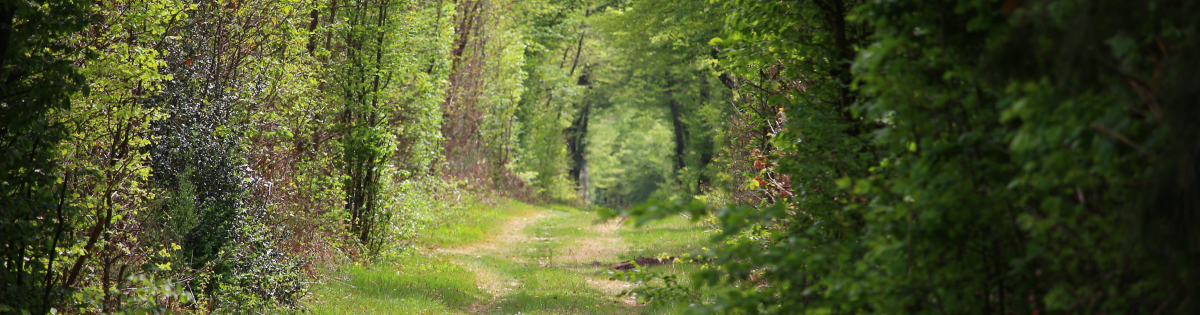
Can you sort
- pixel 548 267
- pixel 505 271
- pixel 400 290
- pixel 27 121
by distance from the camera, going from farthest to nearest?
pixel 548 267
pixel 505 271
pixel 400 290
pixel 27 121

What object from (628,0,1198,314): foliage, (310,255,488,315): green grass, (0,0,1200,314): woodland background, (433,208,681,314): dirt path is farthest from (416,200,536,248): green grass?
(628,0,1198,314): foliage

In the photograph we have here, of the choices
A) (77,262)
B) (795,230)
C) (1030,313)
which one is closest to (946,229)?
(1030,313)

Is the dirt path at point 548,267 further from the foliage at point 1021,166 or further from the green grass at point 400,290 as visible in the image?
the foliage at point 1021,166

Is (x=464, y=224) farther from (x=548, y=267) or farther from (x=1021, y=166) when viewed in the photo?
(x=1021, y=166)

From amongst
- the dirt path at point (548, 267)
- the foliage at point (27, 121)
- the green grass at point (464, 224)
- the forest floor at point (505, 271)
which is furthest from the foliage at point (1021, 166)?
the green grass at point (464, 224)

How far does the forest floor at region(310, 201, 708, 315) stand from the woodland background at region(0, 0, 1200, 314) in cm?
67

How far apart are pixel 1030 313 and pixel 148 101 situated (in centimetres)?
711

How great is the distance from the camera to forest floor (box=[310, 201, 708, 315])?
9.06 metres

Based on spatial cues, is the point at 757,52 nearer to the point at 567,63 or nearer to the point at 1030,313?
the point at 1030,313

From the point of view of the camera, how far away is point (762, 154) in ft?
23.5

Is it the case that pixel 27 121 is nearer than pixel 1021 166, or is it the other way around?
pixel 1021 166

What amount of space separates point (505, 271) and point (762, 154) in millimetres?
6412

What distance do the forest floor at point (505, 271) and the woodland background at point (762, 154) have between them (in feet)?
2.21

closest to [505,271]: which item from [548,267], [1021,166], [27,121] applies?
[548,267]
